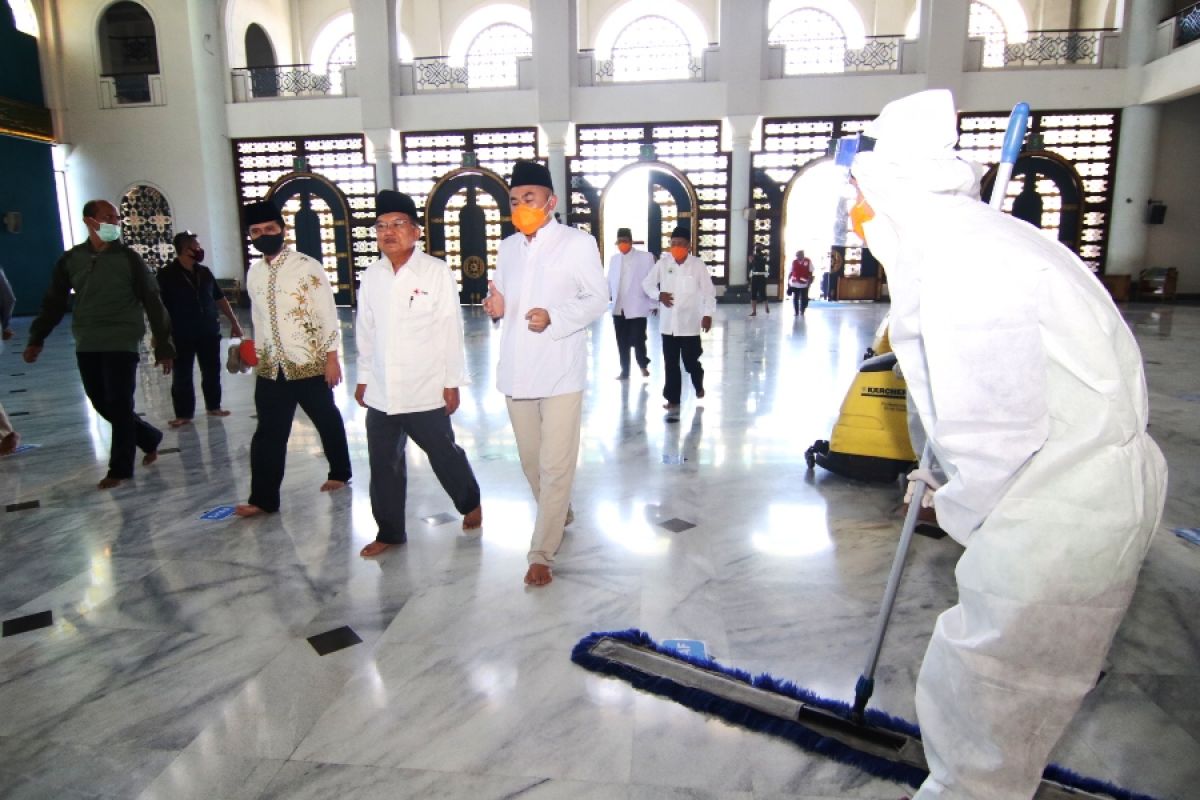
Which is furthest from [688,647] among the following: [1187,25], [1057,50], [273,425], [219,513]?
[1057,50]

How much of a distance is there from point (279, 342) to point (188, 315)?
2580mm

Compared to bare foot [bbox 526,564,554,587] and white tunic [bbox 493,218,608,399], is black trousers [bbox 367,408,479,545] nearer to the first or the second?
white tunic [bbox 493,218,608,399]

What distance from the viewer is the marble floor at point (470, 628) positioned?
5.94ft

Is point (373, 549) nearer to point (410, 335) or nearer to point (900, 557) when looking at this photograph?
point (410, 335)

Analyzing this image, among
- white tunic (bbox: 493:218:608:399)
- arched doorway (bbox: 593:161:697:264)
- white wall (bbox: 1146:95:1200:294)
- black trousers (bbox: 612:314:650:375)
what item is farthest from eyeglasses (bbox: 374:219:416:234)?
white wall (bbox: 1146:95:1200:294)

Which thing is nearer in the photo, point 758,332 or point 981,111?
point 758,332

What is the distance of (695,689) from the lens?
6.73 feet

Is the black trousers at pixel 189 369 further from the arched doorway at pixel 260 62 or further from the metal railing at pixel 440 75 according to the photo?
the arched doorway at pixel 260 62

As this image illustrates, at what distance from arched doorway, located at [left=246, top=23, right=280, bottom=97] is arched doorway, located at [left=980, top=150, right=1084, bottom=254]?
15.3m

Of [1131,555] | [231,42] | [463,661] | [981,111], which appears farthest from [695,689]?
[231,42]

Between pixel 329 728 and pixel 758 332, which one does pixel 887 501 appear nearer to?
pixel 329 728

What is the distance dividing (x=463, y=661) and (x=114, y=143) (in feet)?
60.9

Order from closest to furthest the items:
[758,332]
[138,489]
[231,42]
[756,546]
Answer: [756,546] < [138,489] < [758,332] < [231,42]

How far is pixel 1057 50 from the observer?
14555 mm
